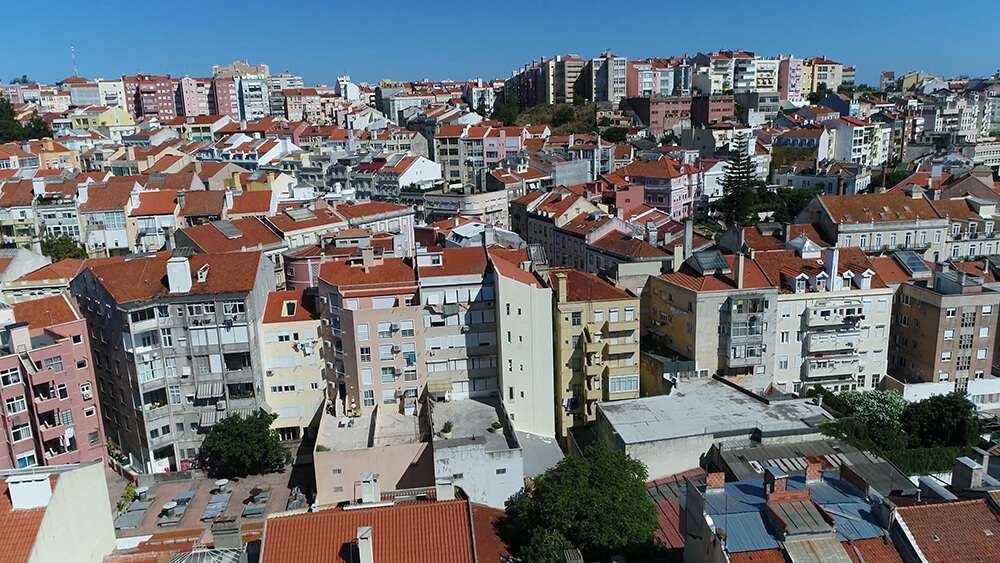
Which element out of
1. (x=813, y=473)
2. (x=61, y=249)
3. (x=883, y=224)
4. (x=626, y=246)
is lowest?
(x=813, y=473)

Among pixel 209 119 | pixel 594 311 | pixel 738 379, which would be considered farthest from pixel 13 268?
pixel 209 119

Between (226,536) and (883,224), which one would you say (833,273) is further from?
(226,536)

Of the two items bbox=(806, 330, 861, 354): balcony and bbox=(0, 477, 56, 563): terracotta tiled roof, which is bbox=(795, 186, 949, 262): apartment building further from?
bbox=(0, 477, 56, 563): terracotta tiled roof

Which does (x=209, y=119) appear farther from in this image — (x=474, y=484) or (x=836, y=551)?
(x=836, y=551)

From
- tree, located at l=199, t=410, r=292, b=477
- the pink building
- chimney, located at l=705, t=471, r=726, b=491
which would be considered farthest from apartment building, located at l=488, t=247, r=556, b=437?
the pink building

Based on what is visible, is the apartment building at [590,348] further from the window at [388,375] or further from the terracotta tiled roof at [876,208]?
the terracotta tiled roof at [876,208]

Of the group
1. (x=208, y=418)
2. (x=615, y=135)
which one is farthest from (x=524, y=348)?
(x=615, y=135)
